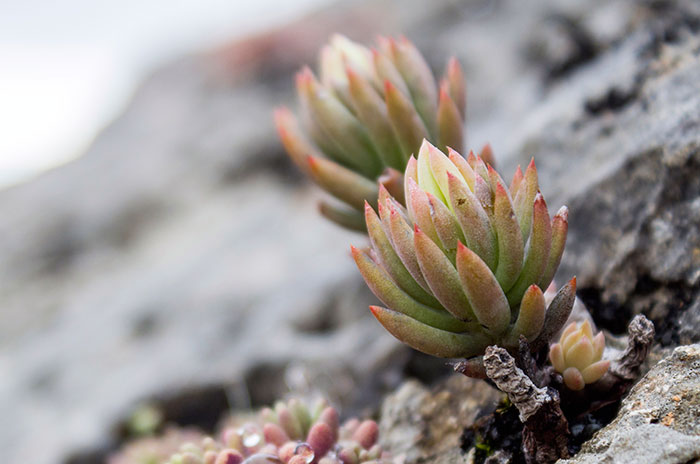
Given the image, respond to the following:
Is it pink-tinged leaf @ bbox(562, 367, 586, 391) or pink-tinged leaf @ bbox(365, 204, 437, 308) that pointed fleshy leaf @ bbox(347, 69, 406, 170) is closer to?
pink-tinged leaf @ bbox(365, 204, 437, 308)

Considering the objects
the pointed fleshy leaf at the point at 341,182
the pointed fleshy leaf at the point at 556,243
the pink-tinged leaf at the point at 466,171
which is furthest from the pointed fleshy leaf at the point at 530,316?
the pointed fleshy leaf at the point at 341,182

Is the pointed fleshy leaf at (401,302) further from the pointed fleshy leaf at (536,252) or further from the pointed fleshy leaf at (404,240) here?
the pointed fleshy leaf at (536,252)

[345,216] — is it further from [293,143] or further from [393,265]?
[393,265]

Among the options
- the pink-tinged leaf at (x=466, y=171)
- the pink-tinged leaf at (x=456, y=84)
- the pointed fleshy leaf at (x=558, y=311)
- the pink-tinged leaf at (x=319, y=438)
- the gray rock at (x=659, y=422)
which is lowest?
the gray rock at (x=659, y=422)

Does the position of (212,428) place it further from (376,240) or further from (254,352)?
(376,240)

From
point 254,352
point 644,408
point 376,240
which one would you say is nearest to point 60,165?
point 254,352

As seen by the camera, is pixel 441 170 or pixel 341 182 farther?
pixel 341 182

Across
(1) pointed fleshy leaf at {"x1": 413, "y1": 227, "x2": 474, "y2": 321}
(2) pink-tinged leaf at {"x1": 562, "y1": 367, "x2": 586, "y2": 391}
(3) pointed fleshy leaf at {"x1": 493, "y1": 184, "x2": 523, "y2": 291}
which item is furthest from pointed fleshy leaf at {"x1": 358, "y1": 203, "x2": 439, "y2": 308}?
(2) pink-tinged leaf at {"x1": 562, "y1": 367, "x2": 586, "y2": 391}

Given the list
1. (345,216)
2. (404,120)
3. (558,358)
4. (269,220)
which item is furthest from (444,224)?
(269,220)
